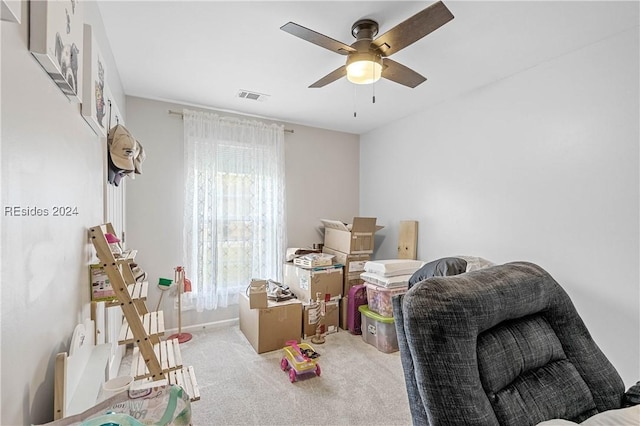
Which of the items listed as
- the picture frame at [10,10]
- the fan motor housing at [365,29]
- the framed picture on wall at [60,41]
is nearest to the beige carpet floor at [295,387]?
the framed picture on wall at [60,41]

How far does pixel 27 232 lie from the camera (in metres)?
0.74

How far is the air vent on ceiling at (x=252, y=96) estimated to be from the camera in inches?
114

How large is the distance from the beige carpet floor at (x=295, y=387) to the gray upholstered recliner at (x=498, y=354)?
119 cm

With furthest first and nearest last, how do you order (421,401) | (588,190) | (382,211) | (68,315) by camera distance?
(382,211), (588,190), (68,315), (421,401)

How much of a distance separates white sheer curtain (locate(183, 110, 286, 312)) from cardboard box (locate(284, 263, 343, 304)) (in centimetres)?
36

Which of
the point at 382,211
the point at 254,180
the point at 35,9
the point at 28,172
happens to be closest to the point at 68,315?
the point at 28,172

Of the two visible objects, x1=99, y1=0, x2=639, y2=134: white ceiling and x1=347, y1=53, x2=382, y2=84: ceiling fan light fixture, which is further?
x1=347, y1=53, x2=382, y2=84: ceiling fan light fixture

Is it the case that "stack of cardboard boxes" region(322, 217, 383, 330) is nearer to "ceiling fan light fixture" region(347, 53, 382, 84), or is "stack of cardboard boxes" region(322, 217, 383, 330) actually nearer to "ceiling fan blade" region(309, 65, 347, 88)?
"ceiling fan blade" region(309, 65, 347, 88)

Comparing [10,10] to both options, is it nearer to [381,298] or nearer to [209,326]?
[381,298]

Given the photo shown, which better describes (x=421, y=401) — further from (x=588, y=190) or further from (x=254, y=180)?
(x=254, y=180)

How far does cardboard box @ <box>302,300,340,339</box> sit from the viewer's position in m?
3.16

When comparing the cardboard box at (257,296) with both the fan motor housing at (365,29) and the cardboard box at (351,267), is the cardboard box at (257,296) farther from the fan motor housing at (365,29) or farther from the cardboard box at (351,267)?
the fan motor housing at (365,29)

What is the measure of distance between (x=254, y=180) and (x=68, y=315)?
2.59 meters

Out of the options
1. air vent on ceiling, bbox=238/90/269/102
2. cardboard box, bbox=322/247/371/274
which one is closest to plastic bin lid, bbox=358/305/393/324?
cardboard box, bbox=322/247/371/274
